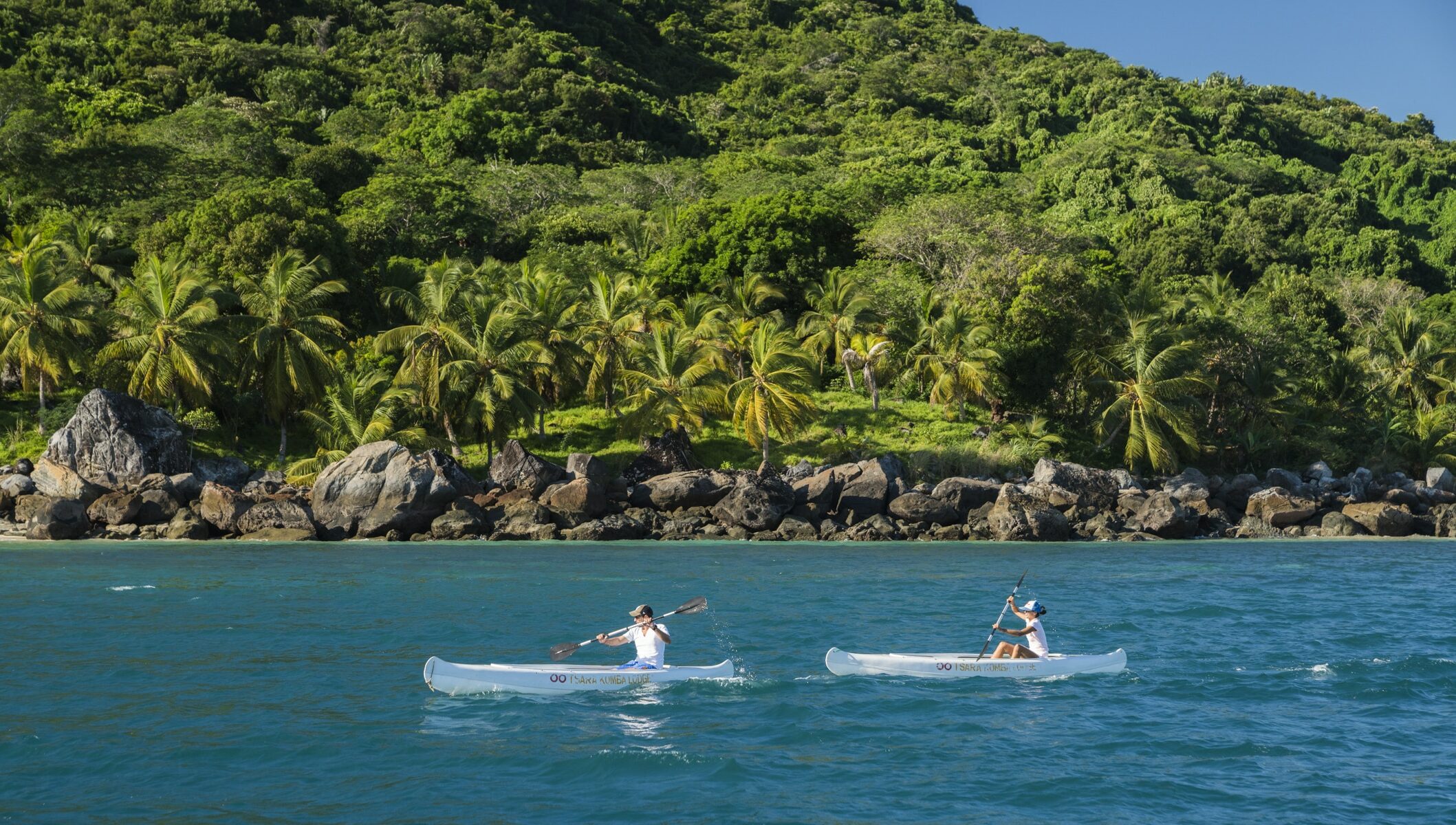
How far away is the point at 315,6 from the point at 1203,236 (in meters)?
85.3

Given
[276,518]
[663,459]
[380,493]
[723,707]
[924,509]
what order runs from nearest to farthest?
[723,707]
[276,518]
[380,493]
[924,509]
[663,459]

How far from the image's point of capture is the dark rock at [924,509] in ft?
133

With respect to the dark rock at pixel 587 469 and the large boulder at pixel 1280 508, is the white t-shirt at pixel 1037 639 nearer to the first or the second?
the dark rock at pixel 587 469

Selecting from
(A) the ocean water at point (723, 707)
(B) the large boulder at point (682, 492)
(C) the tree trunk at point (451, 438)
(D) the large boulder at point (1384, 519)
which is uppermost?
(C) the tree trunk at point (451, 438)

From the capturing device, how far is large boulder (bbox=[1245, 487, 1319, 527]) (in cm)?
4206

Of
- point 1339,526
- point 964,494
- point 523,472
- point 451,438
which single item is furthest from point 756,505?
point 1339,526

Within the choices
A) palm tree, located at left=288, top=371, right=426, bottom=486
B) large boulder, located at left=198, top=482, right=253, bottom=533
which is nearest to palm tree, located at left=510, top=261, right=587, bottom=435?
palm tree, located at left=288, top=371, right=426, bottom=486

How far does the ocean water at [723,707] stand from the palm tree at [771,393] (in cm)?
1505

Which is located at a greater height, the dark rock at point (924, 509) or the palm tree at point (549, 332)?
the palm tree at point (549, 332)

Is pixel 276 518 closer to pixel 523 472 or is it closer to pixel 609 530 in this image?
pixel 523 472

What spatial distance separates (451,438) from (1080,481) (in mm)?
24207

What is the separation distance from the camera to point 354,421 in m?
42.9

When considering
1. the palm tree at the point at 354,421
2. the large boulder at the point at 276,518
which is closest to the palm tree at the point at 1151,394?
the palm tree at the point at 354,421

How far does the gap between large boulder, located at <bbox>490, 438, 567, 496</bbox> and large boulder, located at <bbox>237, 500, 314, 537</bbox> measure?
680cm
